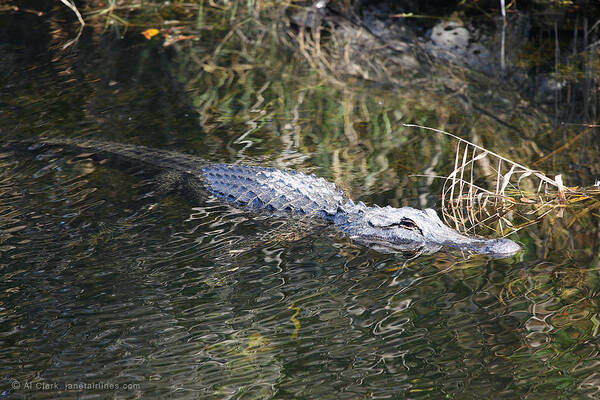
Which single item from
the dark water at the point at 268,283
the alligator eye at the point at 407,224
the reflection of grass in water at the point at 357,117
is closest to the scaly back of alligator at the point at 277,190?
the dark water at the point at 268,283

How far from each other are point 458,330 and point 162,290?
66.3 inches

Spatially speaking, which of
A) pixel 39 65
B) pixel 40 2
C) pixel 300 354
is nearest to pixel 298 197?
pixel 300 354

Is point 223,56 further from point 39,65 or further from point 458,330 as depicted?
point 458,330

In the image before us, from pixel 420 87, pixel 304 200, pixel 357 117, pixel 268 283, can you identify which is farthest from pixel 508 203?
pixel 420 87

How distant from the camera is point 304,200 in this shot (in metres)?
4.78

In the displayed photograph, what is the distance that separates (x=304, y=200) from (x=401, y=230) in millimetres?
821

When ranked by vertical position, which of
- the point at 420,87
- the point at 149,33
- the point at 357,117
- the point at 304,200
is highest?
the point at 149,33

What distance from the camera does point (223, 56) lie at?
7.75 m

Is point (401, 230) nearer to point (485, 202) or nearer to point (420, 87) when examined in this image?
point (485, 202)

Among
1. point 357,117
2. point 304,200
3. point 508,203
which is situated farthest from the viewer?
point 357,117

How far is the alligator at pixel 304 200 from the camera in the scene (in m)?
4.20

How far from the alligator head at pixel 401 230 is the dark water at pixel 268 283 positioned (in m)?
0.13

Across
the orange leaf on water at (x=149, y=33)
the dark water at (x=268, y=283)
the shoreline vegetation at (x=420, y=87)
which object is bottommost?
the dark water at (x=268, y=283)

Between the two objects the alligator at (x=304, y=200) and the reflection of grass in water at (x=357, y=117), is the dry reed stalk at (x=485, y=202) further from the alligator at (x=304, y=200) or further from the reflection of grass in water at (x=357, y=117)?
the alligator at (x=304, y=200)
